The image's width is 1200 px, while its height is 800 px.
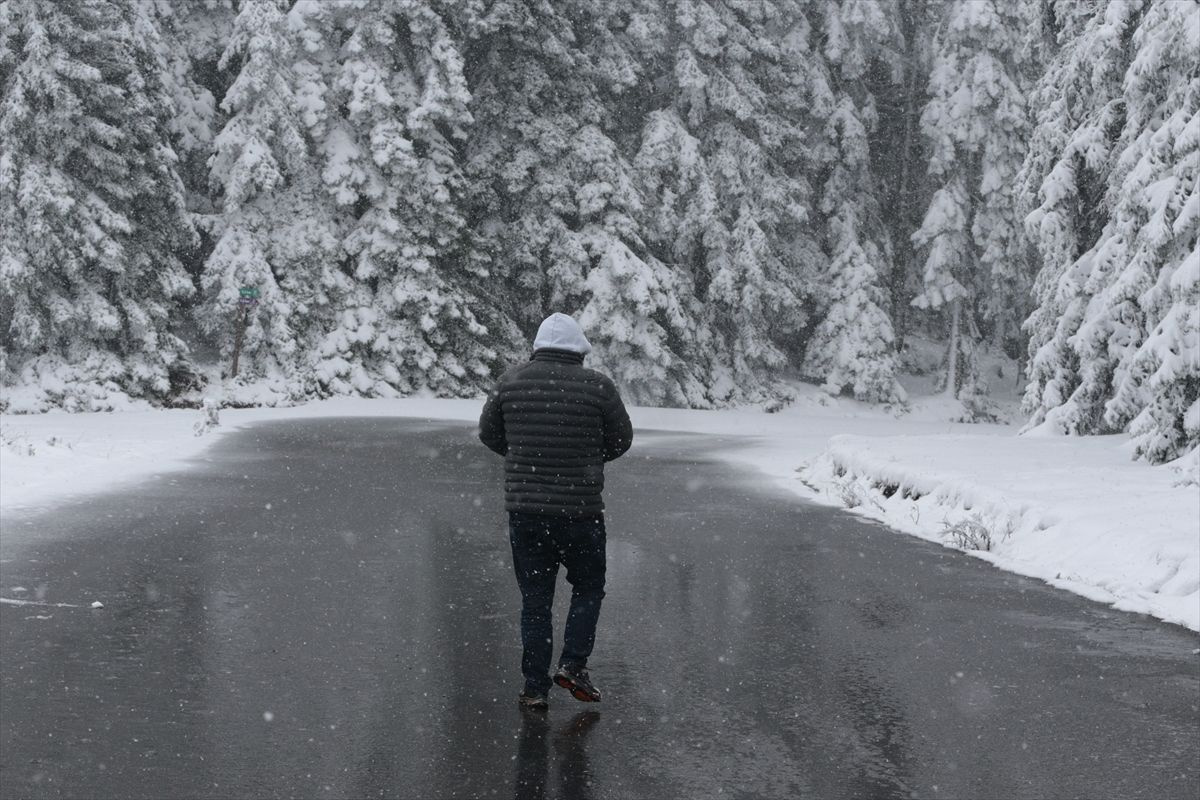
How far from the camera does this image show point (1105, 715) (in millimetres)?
6637

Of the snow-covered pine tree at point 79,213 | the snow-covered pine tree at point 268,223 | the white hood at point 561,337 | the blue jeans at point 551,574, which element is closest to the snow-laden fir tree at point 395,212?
the snow-covered pine tree at point 268,223

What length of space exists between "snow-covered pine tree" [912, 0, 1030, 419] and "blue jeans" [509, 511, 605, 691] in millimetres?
41356

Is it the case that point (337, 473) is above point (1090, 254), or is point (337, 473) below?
below

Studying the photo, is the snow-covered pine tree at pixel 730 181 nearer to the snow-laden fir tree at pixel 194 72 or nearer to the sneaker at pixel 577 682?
the snow-laden fir tree at pixel 194 72

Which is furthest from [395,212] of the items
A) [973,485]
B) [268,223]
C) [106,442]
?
[973,485]

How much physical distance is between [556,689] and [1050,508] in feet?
23.6

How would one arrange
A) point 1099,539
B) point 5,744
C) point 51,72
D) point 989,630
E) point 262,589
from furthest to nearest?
point 51,72, point 1099,539, point 262,589, point 989,630, point 5,744

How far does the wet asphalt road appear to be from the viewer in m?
5.55

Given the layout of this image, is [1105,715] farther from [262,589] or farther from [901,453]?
[901,453]

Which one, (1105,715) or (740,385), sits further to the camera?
(740,385)

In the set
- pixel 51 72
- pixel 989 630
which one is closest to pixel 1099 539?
pixel 989 630

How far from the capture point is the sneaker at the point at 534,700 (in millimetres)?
6570

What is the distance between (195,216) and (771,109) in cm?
2139

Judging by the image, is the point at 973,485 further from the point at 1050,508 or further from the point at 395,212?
the point at 395,212
